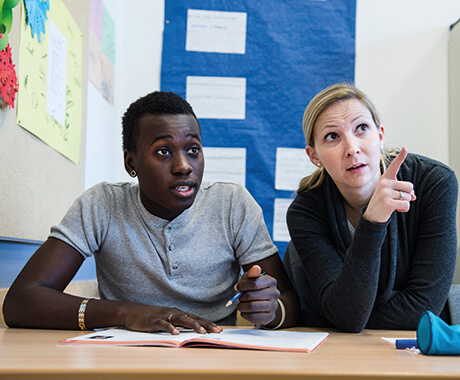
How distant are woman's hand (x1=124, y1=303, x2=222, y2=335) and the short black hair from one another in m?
0.46

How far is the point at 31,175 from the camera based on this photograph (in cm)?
148

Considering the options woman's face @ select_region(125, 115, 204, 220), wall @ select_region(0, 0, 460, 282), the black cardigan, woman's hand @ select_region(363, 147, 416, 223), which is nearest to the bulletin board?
woman's face @ select_region(125, 115, 204, 220)

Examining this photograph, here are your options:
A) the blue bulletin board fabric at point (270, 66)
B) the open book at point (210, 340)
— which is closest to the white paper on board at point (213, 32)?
the blue bulletin board fabric at point (270, 66)

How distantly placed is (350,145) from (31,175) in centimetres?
87

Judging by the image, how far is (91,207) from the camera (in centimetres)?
131

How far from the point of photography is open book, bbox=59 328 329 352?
0.79 metres

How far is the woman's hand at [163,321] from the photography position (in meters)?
0.95

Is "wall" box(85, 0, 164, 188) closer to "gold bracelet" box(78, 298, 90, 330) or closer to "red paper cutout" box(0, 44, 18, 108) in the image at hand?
"red paper cutout" box(0, 44, 18, 108)

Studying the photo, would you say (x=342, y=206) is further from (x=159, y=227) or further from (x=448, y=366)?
(x=448, y=366)

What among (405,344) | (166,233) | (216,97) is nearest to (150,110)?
(166,233)

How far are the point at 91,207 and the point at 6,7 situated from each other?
49cm

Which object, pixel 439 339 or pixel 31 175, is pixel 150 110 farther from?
pixel 439 339

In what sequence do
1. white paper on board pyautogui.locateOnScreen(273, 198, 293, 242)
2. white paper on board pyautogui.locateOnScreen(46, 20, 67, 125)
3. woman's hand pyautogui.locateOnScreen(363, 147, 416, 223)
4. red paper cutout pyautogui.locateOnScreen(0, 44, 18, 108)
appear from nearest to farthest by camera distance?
1. woman's hand pyautogui.locateOnScreen(363, 147, 416, 223)
2. red paper cutout pyautogui.locateOnScreen(0, 44, 18, 108)
3. white paper on board pyautogui.locateOnScreen(46, 20, 67, 125)
4. white paper on board pyautogui.locateOnScreen(273, 198, 293, 242)

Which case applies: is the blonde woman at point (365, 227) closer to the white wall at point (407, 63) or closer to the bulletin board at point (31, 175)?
the bulletin board at point (31, 175)
